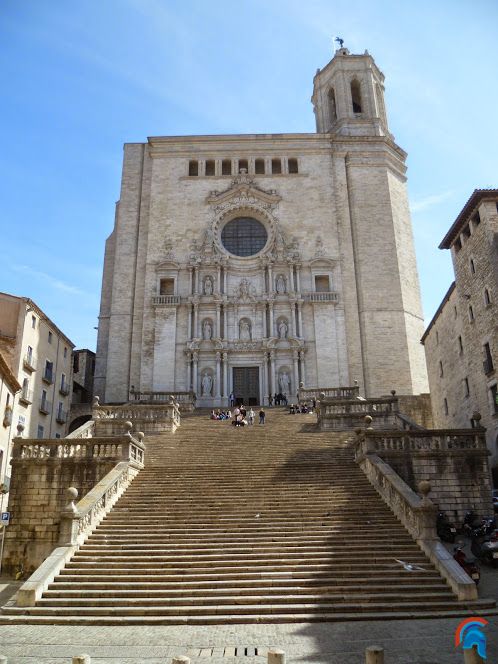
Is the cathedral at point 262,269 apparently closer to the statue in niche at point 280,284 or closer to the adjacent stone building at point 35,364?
the statue in niche at point 280,284

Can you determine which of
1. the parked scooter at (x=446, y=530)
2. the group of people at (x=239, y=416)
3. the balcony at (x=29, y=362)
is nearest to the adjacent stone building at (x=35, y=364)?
the balcony at (x=29, y=362)

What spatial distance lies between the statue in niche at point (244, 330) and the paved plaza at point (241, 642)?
82.1 feet

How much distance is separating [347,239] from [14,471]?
26.1 m

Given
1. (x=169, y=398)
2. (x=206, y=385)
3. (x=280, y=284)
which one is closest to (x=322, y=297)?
(x=280, y=284)

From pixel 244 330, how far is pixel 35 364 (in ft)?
40.3

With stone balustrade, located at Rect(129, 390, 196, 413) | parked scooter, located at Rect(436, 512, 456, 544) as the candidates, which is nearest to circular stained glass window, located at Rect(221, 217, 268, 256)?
stone balustrade, located at Rect(129, 390, 196, 413)

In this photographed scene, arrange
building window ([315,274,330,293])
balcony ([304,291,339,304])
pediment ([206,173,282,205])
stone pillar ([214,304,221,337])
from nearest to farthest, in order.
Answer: stone pillar ([214,304,221,337]) < balcony ([304,291,339,304]) < building window ([315,274,330,293]) < pediment ([206,173,282,205])

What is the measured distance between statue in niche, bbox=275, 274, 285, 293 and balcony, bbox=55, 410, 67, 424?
15.2 metres

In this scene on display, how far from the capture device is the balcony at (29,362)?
28.5 m

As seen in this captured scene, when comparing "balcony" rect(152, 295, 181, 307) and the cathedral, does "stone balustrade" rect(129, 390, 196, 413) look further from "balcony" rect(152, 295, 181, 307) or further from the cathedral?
"balcony" rect(152, 295, 181, 307)

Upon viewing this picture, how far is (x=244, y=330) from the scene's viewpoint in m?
33.9

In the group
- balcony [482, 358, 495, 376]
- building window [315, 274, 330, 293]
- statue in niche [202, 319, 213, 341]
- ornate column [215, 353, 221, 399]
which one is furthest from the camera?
building window [315, 274, 330, 293]

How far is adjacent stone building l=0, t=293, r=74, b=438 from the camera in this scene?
27922 mm

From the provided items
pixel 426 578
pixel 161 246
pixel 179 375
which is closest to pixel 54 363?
pixel 179 375
